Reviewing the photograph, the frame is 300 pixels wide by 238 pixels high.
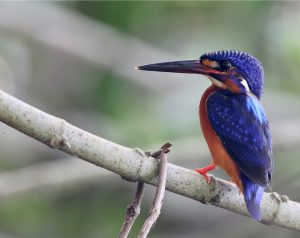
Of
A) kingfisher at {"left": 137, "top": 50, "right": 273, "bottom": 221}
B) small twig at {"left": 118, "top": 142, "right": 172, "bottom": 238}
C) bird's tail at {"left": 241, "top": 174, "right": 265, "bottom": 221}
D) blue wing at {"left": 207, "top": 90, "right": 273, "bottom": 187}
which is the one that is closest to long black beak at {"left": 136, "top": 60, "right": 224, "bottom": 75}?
kingfisher at {"left": 137, "top": 50, "right": 273, "bottom": 221}

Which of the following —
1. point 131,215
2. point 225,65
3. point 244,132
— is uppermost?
point 225,65

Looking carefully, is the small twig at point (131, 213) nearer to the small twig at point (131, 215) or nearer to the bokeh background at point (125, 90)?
the small twig at point (131, 215)

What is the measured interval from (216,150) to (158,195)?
4.37 ft

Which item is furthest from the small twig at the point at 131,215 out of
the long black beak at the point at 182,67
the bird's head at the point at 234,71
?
the bird's head at the point at 234,71

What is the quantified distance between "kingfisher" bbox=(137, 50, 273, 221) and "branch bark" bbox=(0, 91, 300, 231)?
0.26 m

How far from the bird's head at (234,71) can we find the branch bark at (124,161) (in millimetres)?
718

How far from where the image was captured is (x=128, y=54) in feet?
22.4

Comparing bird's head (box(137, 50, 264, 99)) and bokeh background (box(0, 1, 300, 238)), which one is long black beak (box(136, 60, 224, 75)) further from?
bokeh background (box(0, 1, 300, 238))

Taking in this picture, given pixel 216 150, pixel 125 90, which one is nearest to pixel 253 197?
pixel 216 150

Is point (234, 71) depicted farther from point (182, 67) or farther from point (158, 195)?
point (158, 195)

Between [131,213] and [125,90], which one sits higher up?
[125,90]

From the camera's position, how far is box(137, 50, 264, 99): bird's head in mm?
3897

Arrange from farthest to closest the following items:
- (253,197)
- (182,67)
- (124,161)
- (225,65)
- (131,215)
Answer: (225,65)
(182,67)
(253,197)
(124,161)
(131,215)

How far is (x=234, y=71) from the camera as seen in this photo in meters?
4.02
